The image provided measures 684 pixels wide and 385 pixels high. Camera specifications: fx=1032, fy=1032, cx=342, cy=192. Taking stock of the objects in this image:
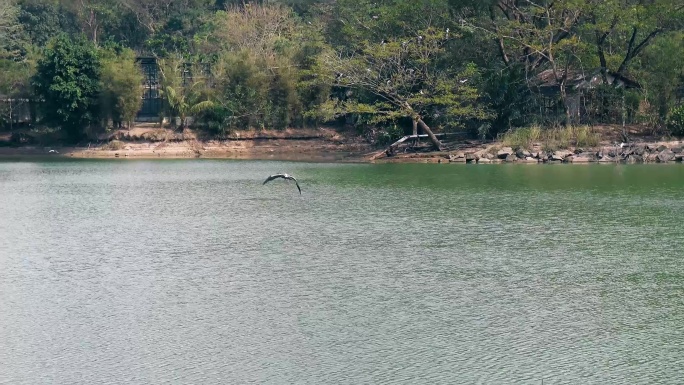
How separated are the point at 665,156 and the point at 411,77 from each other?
10.8 metres

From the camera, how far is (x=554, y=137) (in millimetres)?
42719

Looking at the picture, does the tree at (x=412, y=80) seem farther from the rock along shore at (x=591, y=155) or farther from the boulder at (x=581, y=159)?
the boulder at (x=581, y=159)

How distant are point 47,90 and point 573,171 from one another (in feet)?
83.8

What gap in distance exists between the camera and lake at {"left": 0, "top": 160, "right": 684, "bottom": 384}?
44.2 feet

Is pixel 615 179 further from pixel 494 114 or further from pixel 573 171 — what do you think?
pixel 494 114

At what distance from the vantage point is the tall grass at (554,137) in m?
42.3

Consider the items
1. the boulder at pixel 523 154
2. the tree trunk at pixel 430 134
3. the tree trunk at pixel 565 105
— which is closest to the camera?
the boulder at pixel 523 154

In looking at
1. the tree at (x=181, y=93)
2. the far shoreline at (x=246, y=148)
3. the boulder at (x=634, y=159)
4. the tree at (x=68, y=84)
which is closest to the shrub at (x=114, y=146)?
the far shoreline at (x=246, y=148)

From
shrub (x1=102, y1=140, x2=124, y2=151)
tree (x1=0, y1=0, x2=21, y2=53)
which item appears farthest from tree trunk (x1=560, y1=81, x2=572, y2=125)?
tree (x1=0, y1=0, x2=21, y2=53)

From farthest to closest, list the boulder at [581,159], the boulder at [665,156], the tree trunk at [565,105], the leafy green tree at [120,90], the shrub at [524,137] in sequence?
the leafy green tree at [120,90] < the tree trunk at [565,105] < the shrub at [524,137] < the boulder at [581,159] < the boulder at [665,156]

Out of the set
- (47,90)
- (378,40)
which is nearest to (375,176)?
(378,40)

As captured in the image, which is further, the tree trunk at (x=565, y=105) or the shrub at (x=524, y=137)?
the tree trunk at (x=565, y=105)

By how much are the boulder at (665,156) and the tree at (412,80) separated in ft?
23.8

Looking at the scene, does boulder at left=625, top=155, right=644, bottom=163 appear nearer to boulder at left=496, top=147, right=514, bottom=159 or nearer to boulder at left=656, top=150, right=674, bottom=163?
boulder at left=656, top=150, right=674, bottom=163
